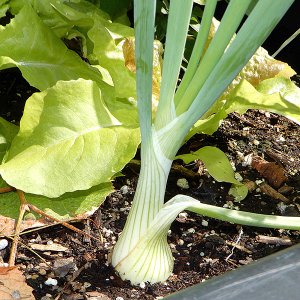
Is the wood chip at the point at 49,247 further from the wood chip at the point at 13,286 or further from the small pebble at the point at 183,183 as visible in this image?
the small pebble at the point at 183,183

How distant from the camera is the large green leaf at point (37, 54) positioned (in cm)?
128

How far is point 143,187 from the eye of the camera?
1.08m

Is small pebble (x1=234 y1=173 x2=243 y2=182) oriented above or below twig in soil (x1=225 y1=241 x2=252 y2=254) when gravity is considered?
above

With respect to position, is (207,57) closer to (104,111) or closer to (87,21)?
(104,111)

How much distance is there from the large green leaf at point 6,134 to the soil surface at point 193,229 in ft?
0.47

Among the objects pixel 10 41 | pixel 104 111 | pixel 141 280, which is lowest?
pixel 141 280

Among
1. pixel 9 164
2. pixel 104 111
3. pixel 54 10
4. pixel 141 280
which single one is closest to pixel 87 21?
pixel 54 10

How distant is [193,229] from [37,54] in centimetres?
46

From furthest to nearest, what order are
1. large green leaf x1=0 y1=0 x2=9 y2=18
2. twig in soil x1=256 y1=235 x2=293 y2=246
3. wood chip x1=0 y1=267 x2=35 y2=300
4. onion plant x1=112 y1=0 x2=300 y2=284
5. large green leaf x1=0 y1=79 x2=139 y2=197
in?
large green leaf x1=0 y1=0 x2=9 y2=18 < twig in soil x1=256 y1=235 x2=293 y2=246 < large green leaf x1=0 y1=79 x2=139 y2=197 < wood chip x1=0 y1=267 x2=35 y2=300 < onion plant x1=112 y1=0 x2=300 y2=284

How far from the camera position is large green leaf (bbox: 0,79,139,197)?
1.15 metres

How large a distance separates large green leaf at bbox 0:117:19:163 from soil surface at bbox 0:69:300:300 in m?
0.14

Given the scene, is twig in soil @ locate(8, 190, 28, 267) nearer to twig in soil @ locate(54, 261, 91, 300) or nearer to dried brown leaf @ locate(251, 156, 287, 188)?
twig in soil @ locate(54, 261, 91, 300)

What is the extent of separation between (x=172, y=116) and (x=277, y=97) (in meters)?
0.28

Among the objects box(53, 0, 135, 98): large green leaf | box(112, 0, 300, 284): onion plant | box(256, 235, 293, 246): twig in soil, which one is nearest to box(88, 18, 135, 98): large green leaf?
box(53, 0, 135, 98): large green leaf
